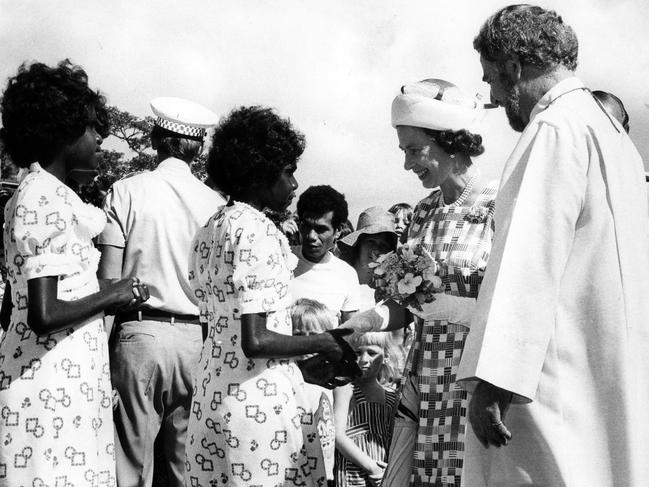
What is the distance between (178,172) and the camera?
17.7ft

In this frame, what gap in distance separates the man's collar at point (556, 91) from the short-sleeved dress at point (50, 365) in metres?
1.85

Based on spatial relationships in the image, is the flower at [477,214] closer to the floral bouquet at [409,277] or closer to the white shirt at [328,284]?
the floral bouquet at [409,277]

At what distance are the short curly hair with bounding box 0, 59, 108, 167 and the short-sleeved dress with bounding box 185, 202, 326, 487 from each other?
78 cm

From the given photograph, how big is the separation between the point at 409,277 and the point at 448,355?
0.40 metres

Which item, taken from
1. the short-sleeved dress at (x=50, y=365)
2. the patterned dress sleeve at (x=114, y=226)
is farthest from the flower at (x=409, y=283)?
the patterned dress sleeve at (x=114, y=226)

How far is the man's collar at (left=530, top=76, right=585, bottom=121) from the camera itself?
3.22 m

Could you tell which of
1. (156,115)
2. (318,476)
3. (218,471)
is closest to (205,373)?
(218,471)

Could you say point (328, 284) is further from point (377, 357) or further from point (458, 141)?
point (458, 141)

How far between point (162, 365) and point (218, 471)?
56.4 inches

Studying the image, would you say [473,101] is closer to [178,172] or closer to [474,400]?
[474,400]

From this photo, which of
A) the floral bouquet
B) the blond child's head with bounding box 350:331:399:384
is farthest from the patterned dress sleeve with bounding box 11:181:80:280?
the blond child's head with bounding box 350:331:399:384

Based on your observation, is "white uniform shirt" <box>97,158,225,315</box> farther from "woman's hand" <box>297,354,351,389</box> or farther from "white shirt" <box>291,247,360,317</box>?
"woman's hand" <box>297,354,351,389</box>

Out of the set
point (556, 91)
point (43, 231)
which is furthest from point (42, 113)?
point (556, 91)

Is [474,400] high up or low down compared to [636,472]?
up
